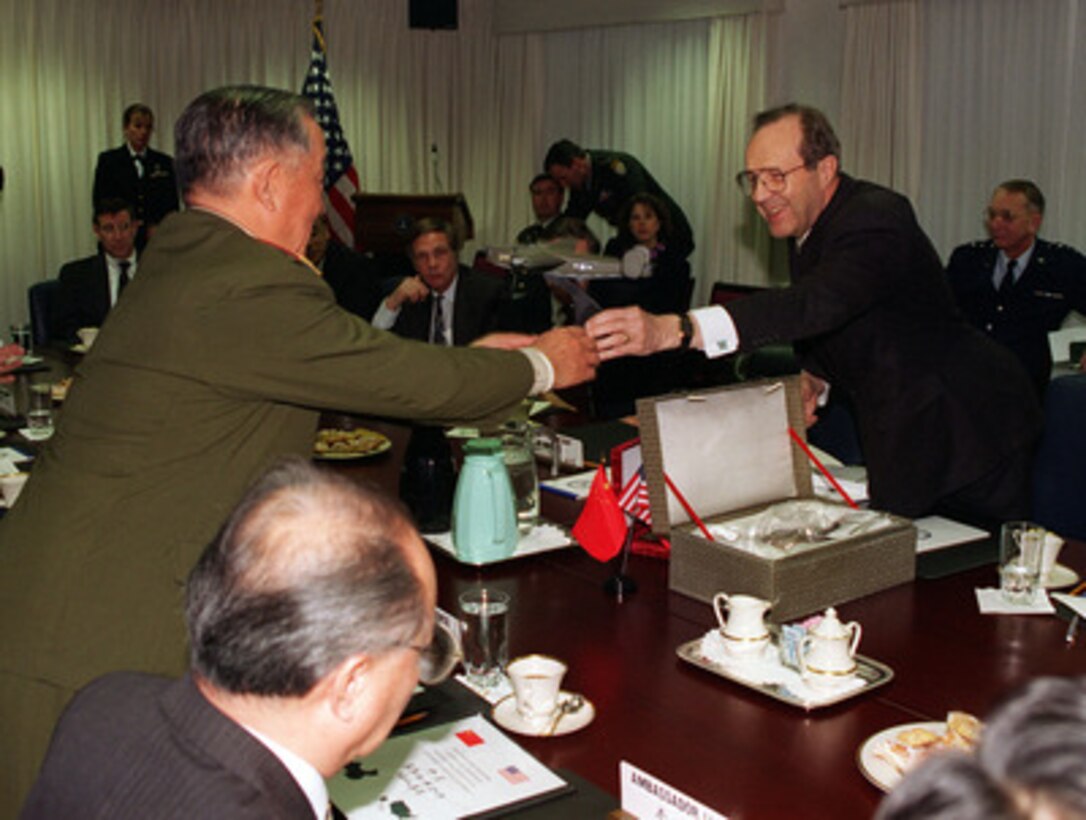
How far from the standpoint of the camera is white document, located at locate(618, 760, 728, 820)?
1.40 meters

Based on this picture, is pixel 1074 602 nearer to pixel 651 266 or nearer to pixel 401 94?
pixel 651 266

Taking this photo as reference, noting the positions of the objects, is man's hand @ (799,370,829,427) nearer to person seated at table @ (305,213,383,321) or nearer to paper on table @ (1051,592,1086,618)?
paper on table @ (1051,592,1086,618)

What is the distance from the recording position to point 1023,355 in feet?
19.1

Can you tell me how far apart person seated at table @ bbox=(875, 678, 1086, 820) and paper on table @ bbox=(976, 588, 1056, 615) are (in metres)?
1.62

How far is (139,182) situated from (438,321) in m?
4.39

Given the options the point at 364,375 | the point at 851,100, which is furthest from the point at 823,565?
the point at 851,100

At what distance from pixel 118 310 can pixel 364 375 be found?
15.8 inches

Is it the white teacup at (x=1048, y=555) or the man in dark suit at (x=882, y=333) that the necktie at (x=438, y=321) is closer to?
the man in dark suit at (x=882, y=333)

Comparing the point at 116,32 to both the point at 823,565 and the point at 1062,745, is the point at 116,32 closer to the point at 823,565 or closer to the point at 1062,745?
the point at 823,565

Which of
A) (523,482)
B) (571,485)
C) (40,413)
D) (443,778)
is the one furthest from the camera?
(40,413)

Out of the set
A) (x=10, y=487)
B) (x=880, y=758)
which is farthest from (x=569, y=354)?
(x=10, y=487)

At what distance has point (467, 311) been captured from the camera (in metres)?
4.89

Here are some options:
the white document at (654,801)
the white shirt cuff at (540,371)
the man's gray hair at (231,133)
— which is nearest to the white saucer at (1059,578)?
the white shirt cuff at (540,371)

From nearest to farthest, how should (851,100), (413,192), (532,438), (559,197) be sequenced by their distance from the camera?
1. (532,438)
2. (851,100)
3. (559,197)
4. (413,192)
